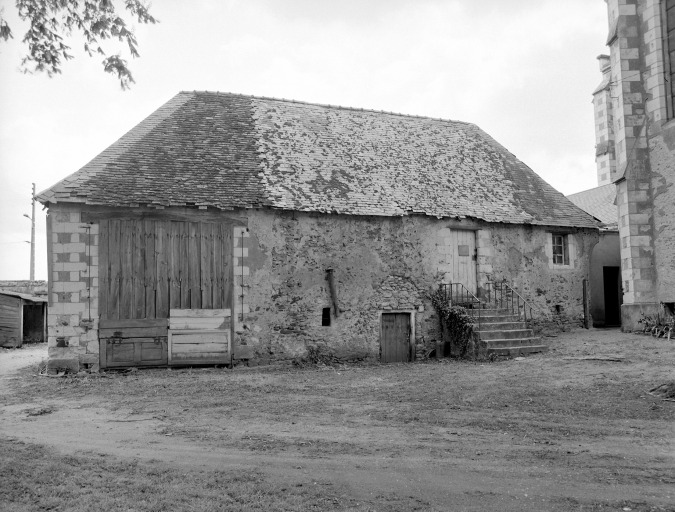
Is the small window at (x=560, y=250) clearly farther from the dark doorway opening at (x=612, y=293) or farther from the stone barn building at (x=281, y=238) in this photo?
the dark doorway opening at (x=612, y=293)

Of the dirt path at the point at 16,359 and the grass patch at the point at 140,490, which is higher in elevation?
the grass patch at the point at 140,490

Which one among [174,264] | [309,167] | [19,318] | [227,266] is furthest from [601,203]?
[19,318]

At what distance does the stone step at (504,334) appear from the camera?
49.5 feet

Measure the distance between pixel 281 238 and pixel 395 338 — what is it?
169 inches

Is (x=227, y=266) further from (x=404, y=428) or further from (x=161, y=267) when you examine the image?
(x=404, y=428)

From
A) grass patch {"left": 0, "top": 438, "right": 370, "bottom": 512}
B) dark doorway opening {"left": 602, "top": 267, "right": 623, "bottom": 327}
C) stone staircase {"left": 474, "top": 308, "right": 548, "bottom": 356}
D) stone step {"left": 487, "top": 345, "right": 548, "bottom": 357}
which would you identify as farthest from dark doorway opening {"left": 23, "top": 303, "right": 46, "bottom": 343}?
dark doorway opening {"left": 602, "top": 267, "right": 623, "bottom": 327}

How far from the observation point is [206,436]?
24.7 ft

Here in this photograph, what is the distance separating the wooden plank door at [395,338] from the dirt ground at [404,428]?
2775 mm

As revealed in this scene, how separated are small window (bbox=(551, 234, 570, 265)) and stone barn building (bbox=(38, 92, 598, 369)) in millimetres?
52

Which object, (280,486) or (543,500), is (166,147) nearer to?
(280,486)

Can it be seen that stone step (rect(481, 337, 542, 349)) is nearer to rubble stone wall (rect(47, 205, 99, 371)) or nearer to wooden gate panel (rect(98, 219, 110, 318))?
wooden gate panel (rect(98, 219, 110, 318))

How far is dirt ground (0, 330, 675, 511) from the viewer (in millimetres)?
5492

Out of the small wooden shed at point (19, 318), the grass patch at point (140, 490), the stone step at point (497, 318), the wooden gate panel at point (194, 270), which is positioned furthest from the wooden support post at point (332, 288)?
the small wooden shed at point (19, 318)

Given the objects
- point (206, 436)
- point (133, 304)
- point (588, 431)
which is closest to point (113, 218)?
point (133, 304)
